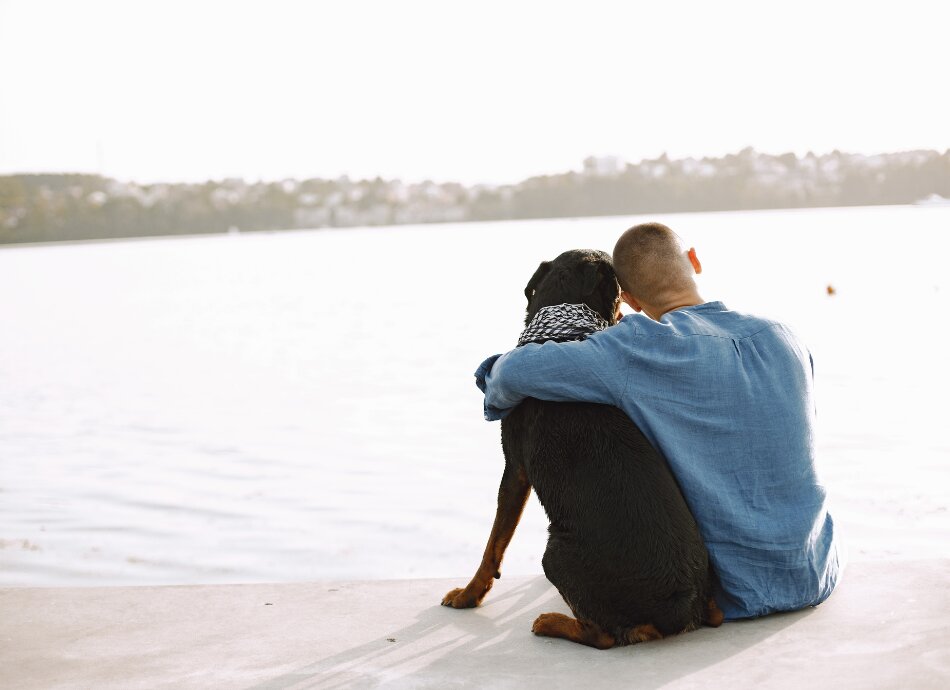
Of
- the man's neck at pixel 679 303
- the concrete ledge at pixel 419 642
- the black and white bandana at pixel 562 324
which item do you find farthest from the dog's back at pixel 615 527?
the man's neck at pixel 679 303

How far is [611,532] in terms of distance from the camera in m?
2.76

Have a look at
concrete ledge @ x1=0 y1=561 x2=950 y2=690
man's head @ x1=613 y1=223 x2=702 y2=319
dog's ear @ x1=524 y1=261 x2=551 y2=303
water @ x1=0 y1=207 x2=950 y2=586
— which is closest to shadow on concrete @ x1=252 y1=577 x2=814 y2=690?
concrete ledge @ x1=0 y1=561 x2=950 y2=690

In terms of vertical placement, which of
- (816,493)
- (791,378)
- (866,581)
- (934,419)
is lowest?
(934,419)

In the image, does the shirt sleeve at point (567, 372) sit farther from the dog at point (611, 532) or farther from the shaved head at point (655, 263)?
the shaved head at point (655, 263)

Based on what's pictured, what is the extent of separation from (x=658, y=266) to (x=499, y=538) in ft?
3.19

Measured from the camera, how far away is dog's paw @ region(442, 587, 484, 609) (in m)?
3.30

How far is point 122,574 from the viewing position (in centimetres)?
519

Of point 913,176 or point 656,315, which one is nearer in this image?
point 656,315

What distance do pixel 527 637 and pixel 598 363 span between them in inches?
31.7

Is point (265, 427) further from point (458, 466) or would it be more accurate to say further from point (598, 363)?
point (598, 363)

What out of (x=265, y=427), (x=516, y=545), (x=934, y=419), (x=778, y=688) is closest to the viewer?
(x=778, y=688)

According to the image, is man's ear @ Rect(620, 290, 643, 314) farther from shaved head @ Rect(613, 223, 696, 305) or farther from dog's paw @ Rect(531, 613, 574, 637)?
dog's paw @ Rect(531, 613, 574, 637)

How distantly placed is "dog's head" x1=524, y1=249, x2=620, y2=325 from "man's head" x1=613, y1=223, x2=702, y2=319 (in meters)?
0.21

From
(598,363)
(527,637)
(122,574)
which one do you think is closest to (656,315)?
(598,363)
